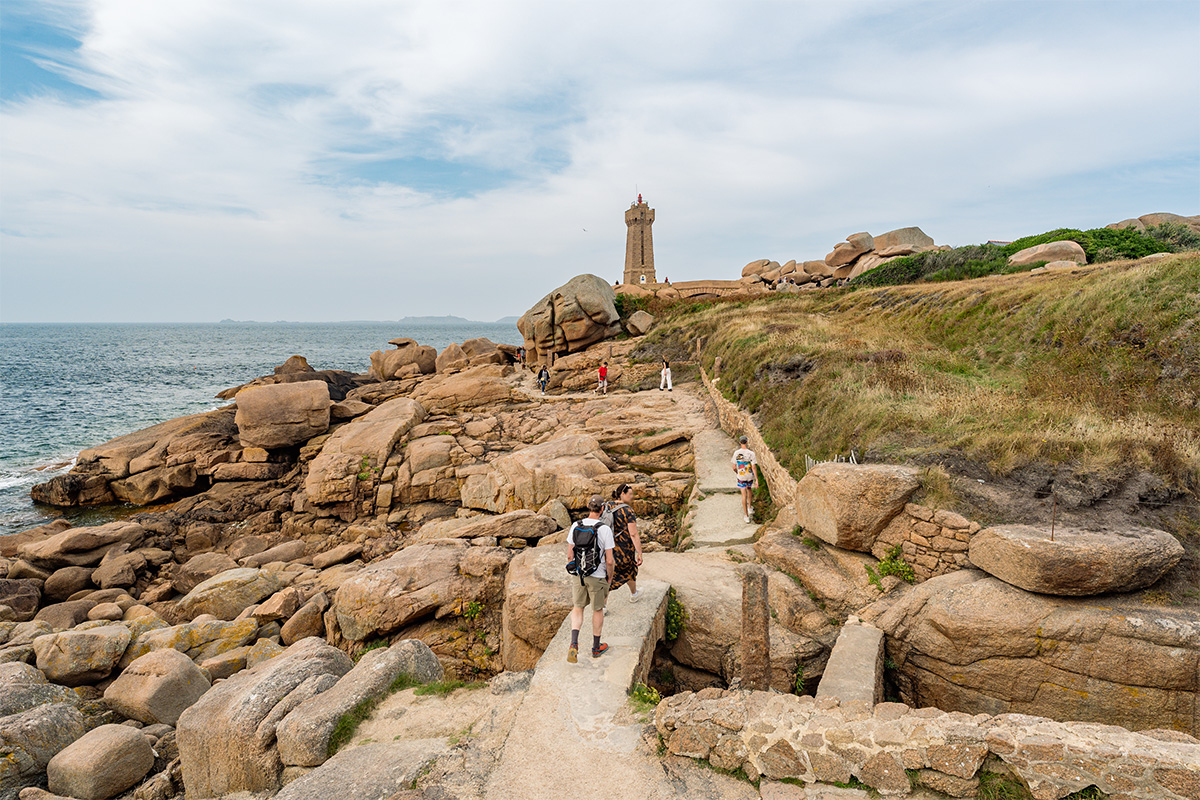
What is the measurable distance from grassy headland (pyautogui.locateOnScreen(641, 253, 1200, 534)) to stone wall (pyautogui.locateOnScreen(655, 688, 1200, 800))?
418 centimetres

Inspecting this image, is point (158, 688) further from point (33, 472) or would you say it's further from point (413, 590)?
point (33, 472)

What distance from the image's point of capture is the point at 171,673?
808cm

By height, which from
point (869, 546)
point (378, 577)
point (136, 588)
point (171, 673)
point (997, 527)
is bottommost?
point (136, 588)

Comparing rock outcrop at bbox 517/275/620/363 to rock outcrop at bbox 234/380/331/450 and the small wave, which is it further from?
the small wave

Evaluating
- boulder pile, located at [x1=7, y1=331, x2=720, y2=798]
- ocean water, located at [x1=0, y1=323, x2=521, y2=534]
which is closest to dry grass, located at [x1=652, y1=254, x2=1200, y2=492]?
boulder pile, located at [x1=7, y1=331, x2=720, y2=798]

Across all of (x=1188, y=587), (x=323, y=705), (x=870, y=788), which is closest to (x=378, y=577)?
(x=323, y=705)

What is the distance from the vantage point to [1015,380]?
40.4 feet

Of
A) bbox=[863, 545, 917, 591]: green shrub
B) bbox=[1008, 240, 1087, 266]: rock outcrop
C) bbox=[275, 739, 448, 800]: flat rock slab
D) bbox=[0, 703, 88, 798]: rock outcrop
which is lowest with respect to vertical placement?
bbox=[0, 703, 88, 798]: rock outcrop

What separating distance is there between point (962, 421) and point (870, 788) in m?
7.05

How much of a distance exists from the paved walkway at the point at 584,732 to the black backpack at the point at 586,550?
1.02 metres

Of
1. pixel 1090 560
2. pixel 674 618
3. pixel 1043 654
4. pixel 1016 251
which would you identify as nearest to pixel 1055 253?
pixel 1016 251

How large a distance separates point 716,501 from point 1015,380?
23.4 ft

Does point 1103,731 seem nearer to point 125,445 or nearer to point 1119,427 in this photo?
point 1119,427

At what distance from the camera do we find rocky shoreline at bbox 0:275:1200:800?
608 cm
